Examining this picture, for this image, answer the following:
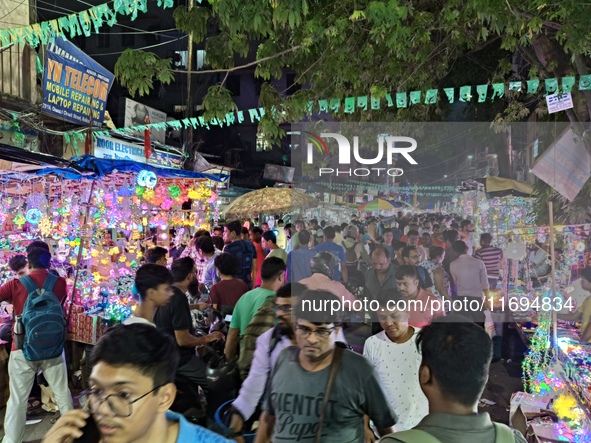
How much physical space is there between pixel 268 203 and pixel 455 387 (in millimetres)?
9630

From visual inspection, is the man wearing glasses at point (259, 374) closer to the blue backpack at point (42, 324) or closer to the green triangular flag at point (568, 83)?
the blue backpack at point (42, 324)

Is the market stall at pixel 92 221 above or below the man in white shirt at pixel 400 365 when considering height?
above

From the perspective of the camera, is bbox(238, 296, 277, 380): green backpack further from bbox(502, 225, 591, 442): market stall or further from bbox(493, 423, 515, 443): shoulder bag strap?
bbox(502, 225, 591, 442): market stall

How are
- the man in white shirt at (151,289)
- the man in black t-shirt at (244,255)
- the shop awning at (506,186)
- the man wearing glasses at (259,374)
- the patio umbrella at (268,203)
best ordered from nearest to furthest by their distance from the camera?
the man wearing glasses at (259,374)
the man in white shirt at (151,289)
the man in black t-shirt at (244,255)
the shop awning at (506,186)
the patio umbrella at (268,203)

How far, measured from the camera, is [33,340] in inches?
197

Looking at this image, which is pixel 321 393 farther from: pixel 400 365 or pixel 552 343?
pixel 552 343

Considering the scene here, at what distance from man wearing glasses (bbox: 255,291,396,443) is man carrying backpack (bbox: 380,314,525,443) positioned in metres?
0.55

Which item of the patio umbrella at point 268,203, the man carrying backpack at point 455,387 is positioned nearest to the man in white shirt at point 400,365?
the man carrying backpack at point 455,387

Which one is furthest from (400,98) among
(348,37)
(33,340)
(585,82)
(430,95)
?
(33,340)

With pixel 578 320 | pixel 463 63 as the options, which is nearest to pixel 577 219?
pixel 578 320

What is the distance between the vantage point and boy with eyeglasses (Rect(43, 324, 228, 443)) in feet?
5.54

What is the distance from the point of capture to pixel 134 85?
543 centimetres

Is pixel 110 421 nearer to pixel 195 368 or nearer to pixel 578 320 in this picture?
pixel 195 368

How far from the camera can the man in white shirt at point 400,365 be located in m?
3.36
